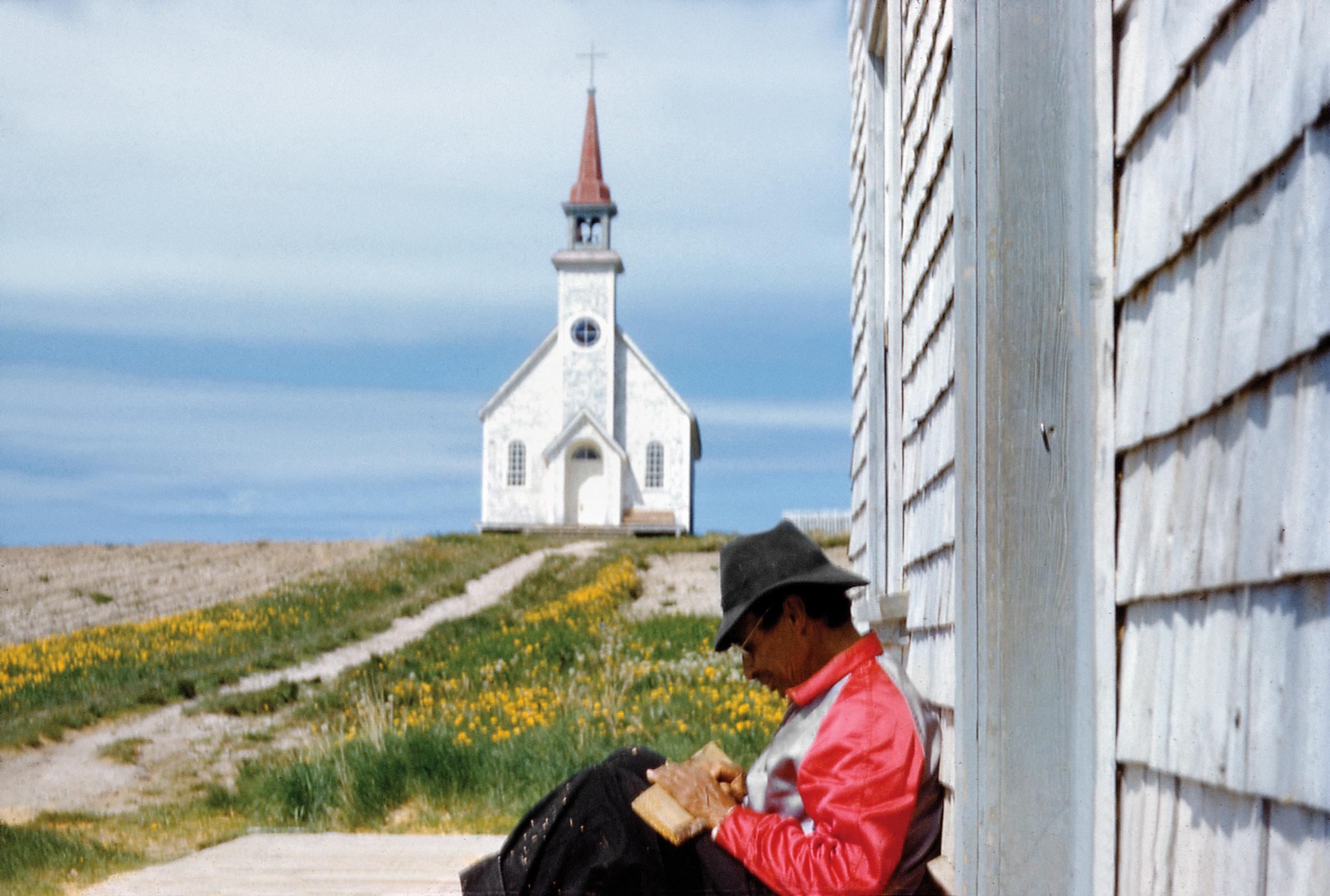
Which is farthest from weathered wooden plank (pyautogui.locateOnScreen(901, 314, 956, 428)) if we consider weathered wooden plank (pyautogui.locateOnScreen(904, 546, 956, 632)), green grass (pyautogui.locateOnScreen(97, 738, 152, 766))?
green grass (pyautogui.locateOnScreen(97, 738, 152, 766))

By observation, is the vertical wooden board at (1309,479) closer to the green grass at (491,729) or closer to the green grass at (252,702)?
the green grass at (491,729)

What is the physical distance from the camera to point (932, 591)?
11.2 feet

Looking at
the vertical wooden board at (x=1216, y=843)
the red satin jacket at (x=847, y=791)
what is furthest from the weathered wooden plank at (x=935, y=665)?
the vertical wooden board at (x=1216, y=843)

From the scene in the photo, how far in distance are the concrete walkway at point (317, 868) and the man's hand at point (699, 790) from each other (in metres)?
1.73

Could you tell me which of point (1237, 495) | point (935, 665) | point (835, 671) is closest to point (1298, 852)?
point (1237, 495)

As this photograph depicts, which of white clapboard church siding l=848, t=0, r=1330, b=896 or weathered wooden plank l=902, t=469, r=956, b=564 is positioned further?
weathered wooden plank l=902, t=469, r=956, b=564

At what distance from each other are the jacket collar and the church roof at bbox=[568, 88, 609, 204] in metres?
34.4

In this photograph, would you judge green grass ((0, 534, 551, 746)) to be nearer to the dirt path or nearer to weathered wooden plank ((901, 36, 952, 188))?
the dirt path

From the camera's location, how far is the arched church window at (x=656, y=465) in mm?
34125

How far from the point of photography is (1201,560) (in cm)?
172

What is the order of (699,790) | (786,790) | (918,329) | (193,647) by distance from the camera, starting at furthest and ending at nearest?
1. (193,647)
2. (918,329)
3. (699,790)
4. (786,790)

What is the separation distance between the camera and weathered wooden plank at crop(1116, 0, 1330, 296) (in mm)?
1438

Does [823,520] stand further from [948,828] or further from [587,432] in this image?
[948,828]

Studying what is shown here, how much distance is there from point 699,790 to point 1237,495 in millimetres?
1706
